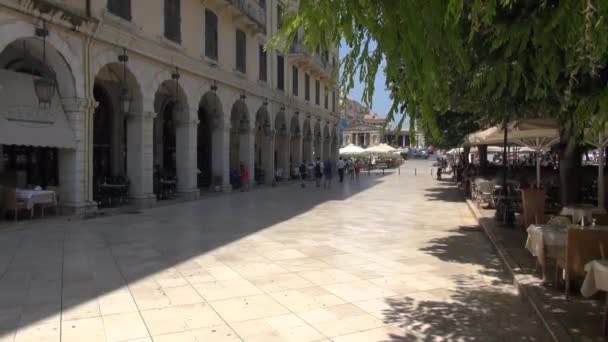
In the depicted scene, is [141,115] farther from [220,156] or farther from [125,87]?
[220,156]

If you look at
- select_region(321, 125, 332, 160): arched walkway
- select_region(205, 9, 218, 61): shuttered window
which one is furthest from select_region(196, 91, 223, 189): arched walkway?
select_region(321, 125, 332, 160): arched walkway

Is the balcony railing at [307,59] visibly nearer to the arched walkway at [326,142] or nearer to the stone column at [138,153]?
the arched walkway at [326,142]

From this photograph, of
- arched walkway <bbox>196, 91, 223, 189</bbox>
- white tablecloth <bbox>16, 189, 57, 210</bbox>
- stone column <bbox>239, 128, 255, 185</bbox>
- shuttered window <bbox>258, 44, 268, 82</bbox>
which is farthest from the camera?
shuttered window <bbox>258, 44, 268, 82</bbox>

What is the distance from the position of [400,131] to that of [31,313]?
15.1 feet

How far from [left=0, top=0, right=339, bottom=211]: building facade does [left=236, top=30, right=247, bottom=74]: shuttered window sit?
5cm

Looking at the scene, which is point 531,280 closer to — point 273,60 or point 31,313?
point 31,313

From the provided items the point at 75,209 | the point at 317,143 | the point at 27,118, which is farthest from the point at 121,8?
the point at 317,143

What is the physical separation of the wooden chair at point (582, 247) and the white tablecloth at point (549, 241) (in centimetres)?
63

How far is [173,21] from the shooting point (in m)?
18.3

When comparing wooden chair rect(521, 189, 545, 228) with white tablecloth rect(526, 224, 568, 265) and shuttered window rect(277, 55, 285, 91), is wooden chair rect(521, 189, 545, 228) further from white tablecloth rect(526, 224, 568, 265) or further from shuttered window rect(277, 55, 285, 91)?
shuttered window rect(277, 55, 285, 91)

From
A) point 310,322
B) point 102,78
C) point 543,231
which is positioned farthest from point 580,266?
point 102,78

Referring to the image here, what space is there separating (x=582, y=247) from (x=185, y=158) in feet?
51.1

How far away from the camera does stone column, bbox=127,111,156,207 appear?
16406mm

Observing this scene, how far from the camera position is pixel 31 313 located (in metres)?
5.48
